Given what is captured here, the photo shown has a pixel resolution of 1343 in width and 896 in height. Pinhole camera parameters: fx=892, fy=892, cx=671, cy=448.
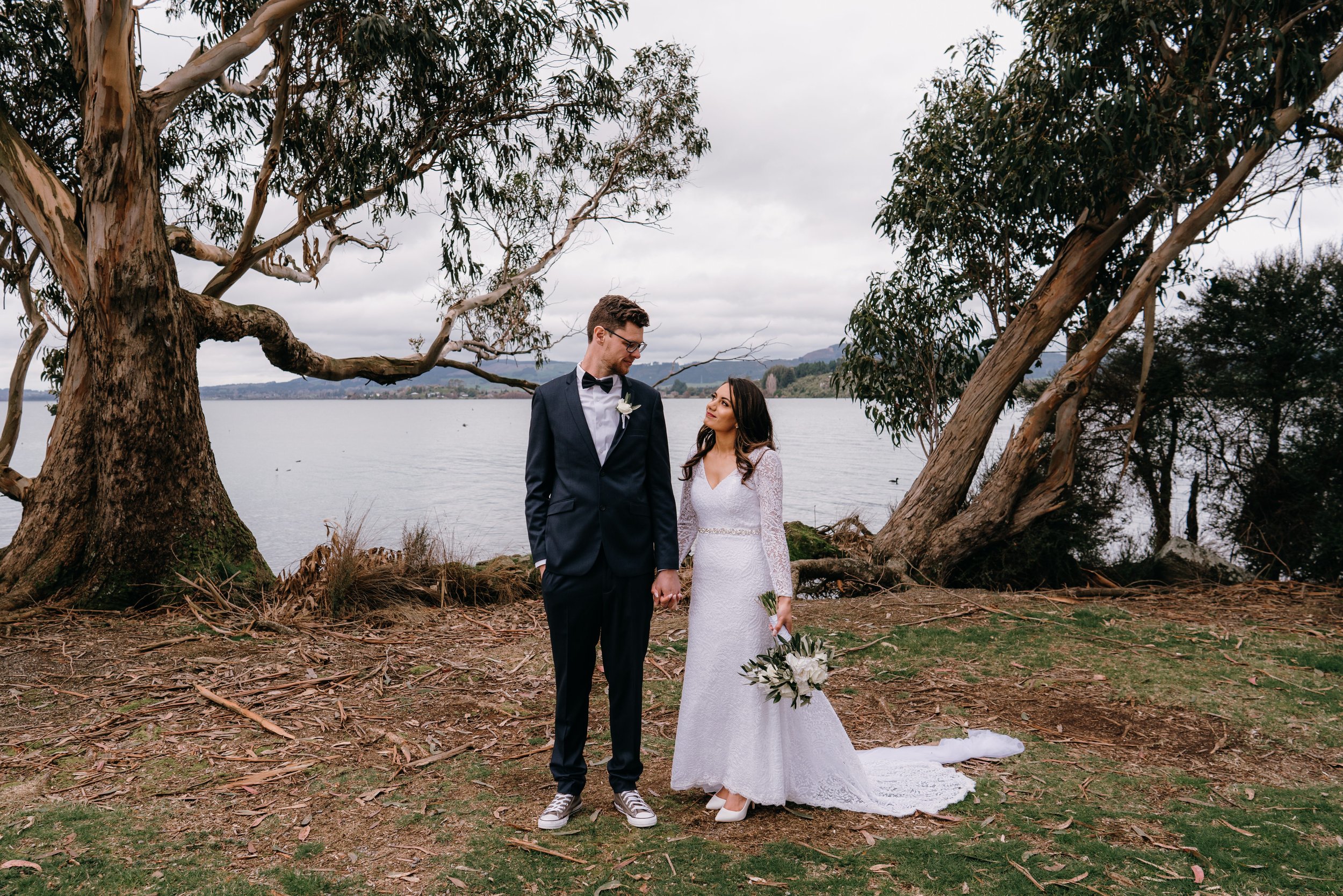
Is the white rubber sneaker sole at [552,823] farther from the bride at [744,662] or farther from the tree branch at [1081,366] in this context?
the tree branch at [1081,366]

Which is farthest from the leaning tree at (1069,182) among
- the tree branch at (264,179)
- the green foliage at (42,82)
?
the green foliage at (42,82)

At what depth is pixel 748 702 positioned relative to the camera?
3586 millimetres

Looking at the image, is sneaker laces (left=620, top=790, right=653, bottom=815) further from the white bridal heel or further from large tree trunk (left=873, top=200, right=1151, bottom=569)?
large tree trunk (left=873, top=200, right=1151, bottom=569)

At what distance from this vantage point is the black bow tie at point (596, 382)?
3.57 m

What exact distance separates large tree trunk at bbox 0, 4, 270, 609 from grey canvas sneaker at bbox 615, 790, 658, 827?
485 centimetres

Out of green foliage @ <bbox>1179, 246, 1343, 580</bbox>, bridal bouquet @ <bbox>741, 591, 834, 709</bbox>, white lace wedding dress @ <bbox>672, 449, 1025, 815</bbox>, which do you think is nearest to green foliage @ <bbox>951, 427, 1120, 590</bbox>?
green foliage @ <bbox>1179, 246, 1343, 580</bbox>

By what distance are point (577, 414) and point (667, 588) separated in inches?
30.3

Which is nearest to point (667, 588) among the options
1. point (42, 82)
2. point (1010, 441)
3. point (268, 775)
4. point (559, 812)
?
point (559, 812)

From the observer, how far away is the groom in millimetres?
3453

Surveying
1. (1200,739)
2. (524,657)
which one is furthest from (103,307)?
(1200,739)

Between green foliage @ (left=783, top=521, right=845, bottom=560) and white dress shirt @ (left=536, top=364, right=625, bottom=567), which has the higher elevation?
white dress shirt @ (left=536, top=364, right=625, bottom=567)

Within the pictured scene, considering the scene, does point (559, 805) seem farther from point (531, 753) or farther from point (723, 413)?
point (723, 413)

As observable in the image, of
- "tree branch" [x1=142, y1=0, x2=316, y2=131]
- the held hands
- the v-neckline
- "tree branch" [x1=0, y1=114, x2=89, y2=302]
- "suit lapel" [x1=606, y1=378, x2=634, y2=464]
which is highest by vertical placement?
"tree branch" [x1=142, y1=0, x2=316, y2=131]

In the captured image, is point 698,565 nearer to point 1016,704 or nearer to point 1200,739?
point 1016,704
